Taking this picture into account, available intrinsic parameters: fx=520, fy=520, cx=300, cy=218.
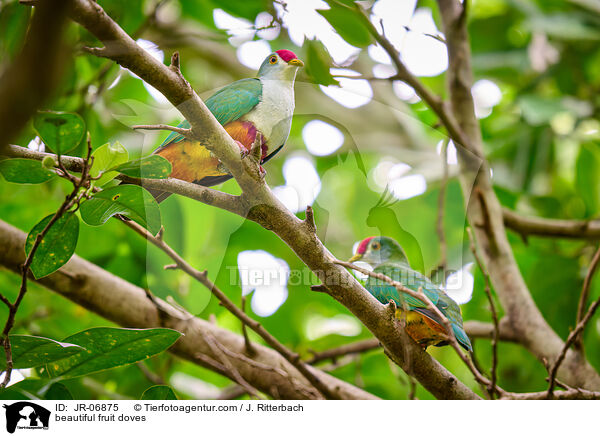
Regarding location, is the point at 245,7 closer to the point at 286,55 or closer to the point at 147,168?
the point at 286,55

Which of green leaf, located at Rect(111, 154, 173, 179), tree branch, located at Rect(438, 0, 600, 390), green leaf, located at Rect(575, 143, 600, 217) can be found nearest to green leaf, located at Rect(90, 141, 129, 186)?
green leaf, located at Rect(111, 154, 173, 179)

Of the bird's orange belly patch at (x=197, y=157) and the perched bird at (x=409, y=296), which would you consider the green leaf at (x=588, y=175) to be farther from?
the bird's orange belly patch at (x=197, y=157)

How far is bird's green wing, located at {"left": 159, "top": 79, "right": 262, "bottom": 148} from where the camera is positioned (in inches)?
38.9

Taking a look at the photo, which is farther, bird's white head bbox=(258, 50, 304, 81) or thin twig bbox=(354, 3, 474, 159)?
thin twig bbox=(354, 3, 474, 159)

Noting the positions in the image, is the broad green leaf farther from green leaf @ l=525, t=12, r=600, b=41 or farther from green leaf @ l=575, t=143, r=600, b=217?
green leaf @ l=525, t=12, r=600, b=41

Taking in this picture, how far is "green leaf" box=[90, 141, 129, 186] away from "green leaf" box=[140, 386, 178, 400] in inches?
18.5

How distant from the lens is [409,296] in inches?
43.2

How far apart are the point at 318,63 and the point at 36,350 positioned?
2.63 feet

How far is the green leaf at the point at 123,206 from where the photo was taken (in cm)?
92

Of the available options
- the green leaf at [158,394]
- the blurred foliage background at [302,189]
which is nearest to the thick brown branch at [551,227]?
the blurred foliage background at [302,189]

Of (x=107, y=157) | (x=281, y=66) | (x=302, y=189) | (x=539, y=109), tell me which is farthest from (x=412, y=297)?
(x=539, y=109)
